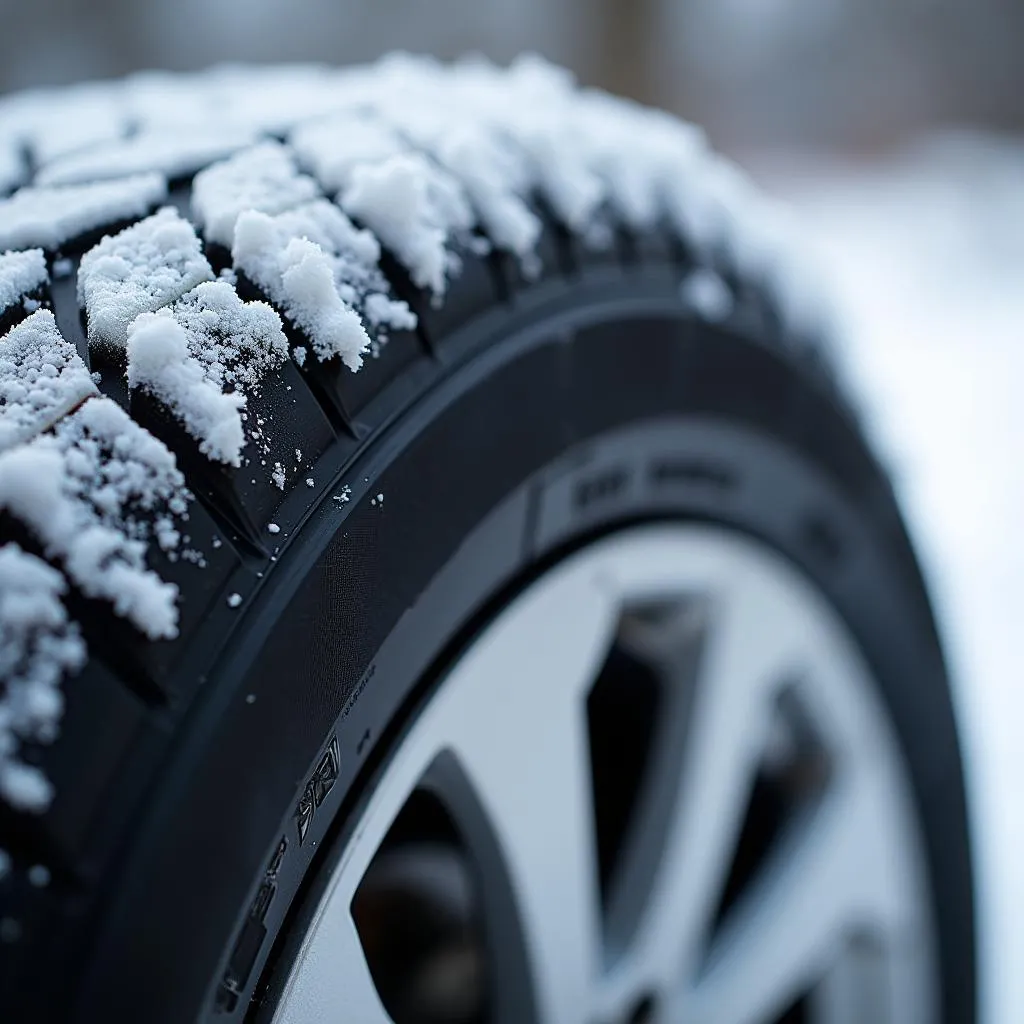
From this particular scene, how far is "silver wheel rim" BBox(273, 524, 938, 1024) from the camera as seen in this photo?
2.16ft

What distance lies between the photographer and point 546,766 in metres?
0.72

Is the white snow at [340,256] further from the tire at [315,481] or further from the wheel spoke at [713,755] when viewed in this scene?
the wheel spoke at [713,755]

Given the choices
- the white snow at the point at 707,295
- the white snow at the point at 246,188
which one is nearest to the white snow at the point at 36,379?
the white snow at the point at 246,188

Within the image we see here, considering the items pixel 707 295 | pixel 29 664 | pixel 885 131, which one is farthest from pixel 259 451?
pixel 885 131

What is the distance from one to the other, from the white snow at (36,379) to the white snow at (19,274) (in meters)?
0.03

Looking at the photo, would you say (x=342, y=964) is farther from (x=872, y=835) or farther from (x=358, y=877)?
(x=872, y=835)

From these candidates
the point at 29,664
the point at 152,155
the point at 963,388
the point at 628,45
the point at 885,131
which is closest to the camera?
the point at 29,664

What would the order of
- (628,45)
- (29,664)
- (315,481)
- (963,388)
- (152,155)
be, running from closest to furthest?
(29,664) → (315,481) → (152,155) → (963,388) → (628,45)

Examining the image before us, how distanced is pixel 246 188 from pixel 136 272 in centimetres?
9

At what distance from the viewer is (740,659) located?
34.6 inches

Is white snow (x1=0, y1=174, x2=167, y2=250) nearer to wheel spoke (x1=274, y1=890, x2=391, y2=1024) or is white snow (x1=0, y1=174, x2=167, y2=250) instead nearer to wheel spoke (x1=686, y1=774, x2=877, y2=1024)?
wheel spoke (x1=274, y1=890, x2=391, y2=1024)

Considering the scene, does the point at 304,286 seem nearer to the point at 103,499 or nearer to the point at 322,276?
the point at 322,276

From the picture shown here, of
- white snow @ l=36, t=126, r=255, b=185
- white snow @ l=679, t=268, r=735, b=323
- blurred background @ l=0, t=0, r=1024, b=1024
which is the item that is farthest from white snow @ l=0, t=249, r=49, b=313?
blurred background @ l=0, t=0, r=1024, b=1024

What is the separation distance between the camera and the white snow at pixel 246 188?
0.61 meters
